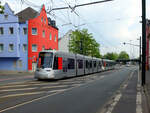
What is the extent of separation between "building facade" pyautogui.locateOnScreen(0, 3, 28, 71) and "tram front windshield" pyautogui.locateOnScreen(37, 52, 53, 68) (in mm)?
21282

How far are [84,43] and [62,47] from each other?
15698 millimetres

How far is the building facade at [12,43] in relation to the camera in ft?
129

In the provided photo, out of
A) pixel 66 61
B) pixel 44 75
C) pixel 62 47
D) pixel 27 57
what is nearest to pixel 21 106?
pixel 44 75

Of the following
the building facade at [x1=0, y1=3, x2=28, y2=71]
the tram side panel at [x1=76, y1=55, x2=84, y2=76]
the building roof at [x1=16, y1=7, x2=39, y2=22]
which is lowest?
the tram side panel at [x1=76, y1=55, x2=84, y2=76]

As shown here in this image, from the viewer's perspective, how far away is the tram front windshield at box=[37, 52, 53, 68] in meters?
18.7

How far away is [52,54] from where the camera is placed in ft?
62.2

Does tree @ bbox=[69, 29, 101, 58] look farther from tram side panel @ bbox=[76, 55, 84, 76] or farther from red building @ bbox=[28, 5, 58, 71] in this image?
tram side panel @ bbox=[76, 55, 84, 76]

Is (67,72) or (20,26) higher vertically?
(20,26)

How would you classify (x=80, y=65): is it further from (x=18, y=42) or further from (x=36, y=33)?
(x=18, y=42)

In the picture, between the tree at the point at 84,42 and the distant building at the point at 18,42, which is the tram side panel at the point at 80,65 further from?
the tree at the point at 84,42

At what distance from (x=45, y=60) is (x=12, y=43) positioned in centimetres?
2275

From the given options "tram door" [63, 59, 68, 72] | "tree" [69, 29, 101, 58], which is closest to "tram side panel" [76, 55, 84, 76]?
"tram door" [63, 59, 68, 72]

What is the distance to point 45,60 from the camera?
18.8 m

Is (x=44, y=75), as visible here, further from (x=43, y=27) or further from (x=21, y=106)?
(x=43, y=27)
